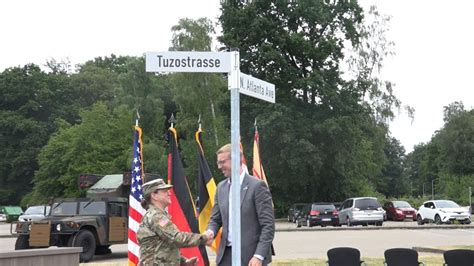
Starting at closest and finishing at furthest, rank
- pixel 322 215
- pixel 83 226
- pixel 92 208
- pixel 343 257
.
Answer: pixel 343 257 → pixel 83 226 → pixel 92 208 → pixel 322 215

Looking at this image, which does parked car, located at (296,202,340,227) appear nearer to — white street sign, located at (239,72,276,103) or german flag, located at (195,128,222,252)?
german flag, located at (195,128,222,252)

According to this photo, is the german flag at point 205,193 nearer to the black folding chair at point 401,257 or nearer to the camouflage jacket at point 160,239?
the black folding chair at point 401,257

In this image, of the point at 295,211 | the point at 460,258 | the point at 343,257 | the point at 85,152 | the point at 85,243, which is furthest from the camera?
the point at 85,152

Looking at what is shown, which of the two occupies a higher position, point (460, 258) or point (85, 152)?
point (85, 152)

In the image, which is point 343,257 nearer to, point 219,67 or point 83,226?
point 219,67

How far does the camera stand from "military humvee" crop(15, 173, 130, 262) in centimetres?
1884

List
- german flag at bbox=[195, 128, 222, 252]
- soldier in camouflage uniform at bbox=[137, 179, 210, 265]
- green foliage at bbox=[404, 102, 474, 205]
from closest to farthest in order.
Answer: soldier in camouflage uniform at bbox=[137, 179, 210, 265]
german flag at bbox=[195, 128, 222, 252]
green foliage at bbox=[404, 102, 474, 205]

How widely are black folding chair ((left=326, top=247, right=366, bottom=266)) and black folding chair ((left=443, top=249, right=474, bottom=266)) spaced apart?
1.37m

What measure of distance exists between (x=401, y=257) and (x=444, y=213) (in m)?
26.4

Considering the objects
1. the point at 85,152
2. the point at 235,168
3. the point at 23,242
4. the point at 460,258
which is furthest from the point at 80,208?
the point at 85,152

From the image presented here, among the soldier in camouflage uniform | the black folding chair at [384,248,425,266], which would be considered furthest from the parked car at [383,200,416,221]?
the soldier in camouflage uniform

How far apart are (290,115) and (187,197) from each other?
37.1m

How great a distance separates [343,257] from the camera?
1074 centimetres

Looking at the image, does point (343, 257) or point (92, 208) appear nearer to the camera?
point (343, 257)
